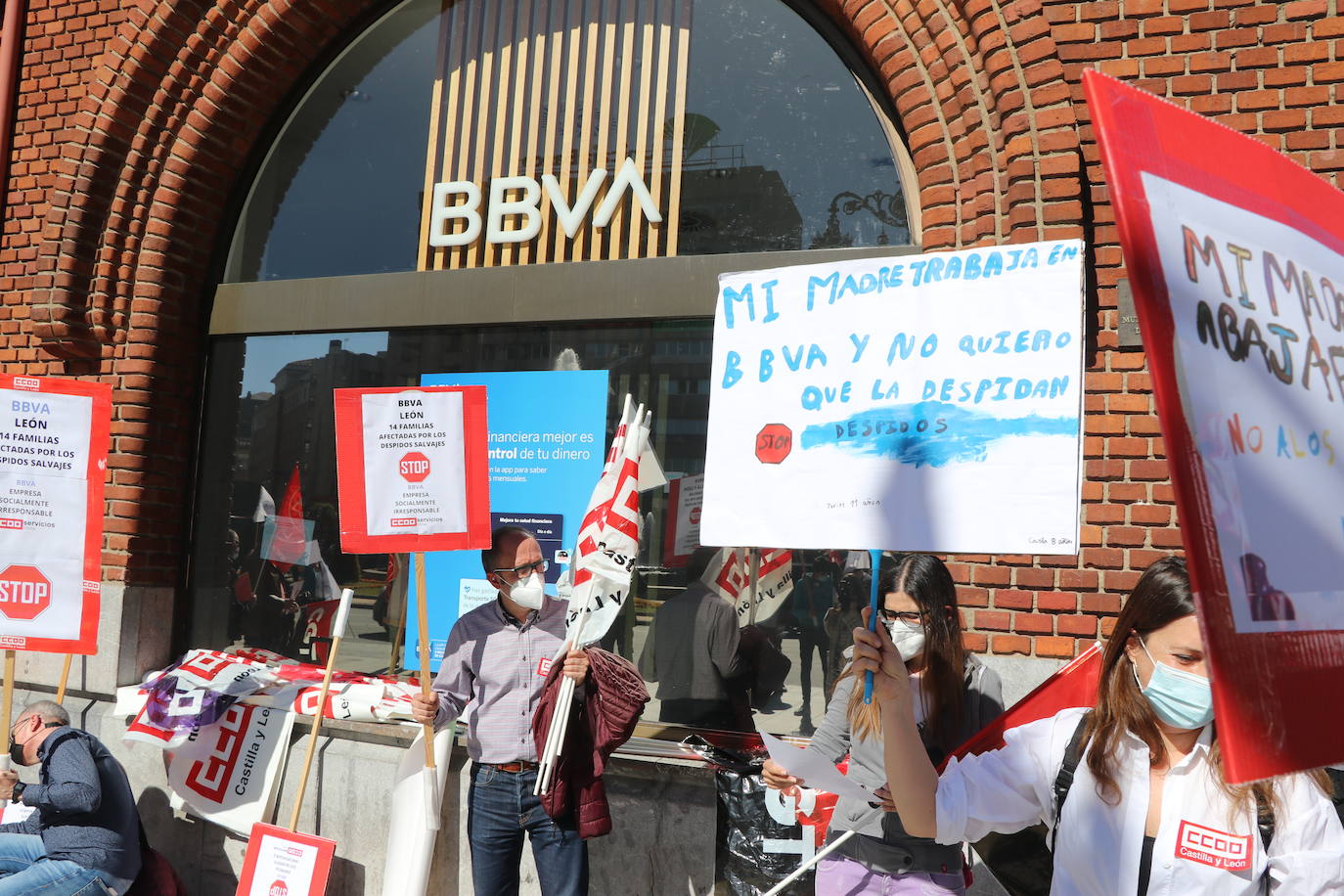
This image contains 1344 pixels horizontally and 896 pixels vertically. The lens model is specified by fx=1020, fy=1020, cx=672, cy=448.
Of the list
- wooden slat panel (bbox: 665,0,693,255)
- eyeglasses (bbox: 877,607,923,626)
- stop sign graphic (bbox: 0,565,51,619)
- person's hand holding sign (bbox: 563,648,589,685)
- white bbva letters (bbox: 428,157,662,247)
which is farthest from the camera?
white bbva letters (bbox: 428,157,662,247)

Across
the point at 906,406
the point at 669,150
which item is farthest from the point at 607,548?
the point at 669,150

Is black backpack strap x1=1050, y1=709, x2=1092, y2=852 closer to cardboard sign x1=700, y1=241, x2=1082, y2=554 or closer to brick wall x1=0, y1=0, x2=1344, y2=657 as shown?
cardboard sign x1=700, y1=241, x2=1082, y2=554

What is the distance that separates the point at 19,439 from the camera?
4.95 metres

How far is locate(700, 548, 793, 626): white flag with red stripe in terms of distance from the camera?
197 inches

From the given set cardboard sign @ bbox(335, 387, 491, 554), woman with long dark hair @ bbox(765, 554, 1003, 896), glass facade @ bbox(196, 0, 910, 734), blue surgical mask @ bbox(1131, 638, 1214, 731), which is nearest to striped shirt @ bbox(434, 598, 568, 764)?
cardboard sign @ bbox(335, 387, 491, 554)

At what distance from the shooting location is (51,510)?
5.03m

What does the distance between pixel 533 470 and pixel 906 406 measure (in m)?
3.29

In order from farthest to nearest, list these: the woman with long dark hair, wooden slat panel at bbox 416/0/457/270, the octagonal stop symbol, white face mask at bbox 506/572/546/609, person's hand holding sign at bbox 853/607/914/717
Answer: wooden slat panel at bbox 416/0/457/270 → white face mask at bbox 506/572/546/609 → the woman with long dark hair → the octagonal stop symbol → person's hand holding sign at bbox 853/607/914/717

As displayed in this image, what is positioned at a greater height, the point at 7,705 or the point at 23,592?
the point at 23,592

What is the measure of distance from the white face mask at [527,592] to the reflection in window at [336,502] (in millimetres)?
1081

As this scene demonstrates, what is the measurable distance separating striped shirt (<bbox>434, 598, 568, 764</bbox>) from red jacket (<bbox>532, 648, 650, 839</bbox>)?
11cm

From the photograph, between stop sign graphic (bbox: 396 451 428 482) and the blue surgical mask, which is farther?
stop sign graphic (bbox: 396 451 428 482)

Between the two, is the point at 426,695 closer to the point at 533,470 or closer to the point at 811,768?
the point at 533,470

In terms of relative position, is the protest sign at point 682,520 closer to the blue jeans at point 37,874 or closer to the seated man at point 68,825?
the seated man at point 68,825
